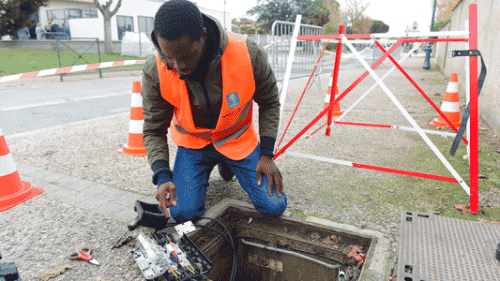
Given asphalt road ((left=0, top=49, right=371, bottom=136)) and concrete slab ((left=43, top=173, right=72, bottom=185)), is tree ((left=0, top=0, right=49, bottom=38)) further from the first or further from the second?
concrete slab ((left=43, top=173, right=72, bottom=185))

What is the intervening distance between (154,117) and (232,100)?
1.87 ft

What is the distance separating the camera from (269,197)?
237 cm

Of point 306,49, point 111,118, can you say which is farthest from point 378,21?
point 111,118

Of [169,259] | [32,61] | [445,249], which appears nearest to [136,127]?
[169,259]

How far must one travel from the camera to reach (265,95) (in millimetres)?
2447

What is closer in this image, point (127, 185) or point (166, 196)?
point (166, 196)

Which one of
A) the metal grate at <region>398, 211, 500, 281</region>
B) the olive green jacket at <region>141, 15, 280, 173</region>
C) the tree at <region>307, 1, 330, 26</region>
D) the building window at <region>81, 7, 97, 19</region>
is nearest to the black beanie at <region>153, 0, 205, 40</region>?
the olive green jacket at <region>141, 15, 280, 173</region>

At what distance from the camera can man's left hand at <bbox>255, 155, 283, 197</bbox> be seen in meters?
2.29

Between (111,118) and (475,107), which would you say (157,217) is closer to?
(475,107)

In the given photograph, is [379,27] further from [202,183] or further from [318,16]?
[202,183]

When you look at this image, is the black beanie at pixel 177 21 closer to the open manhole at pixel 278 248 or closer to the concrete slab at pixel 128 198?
the open manhole at pixel 278 248

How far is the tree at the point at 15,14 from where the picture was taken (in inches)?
816

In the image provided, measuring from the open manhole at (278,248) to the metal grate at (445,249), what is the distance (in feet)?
0.85

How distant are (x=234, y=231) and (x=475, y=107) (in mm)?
1906
